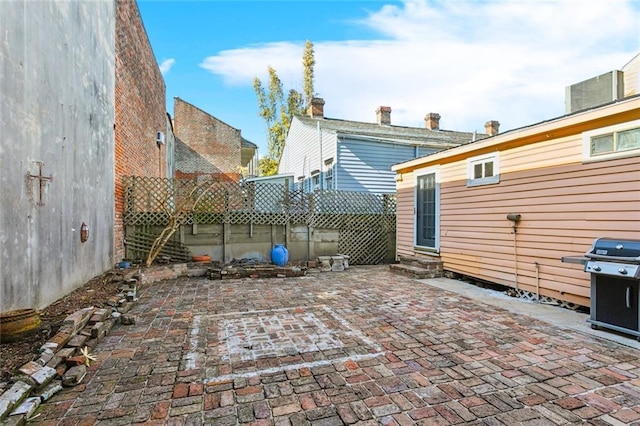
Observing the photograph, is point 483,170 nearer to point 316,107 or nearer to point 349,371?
point 349,371

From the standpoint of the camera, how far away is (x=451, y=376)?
2533 mm

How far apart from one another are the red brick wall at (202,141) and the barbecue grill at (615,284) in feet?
54.9

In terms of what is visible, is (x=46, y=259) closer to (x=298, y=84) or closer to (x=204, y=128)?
(x=204, y=128)

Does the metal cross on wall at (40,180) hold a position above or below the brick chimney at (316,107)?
below

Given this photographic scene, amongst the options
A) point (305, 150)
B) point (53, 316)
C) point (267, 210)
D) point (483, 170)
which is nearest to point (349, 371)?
point (53, 316)

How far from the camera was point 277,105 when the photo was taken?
22484 millimetres

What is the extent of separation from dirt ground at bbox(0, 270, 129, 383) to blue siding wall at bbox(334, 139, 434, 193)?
285 inches

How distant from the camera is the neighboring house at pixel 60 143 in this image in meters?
3.02

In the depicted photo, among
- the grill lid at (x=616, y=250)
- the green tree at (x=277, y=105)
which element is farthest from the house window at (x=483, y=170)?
the green tree at (x=277, y=105)

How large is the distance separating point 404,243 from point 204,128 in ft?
46.0

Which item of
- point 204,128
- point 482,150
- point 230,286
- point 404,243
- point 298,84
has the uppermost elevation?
point 298,84

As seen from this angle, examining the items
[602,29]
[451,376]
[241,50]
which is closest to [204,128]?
[241,50]

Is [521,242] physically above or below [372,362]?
above

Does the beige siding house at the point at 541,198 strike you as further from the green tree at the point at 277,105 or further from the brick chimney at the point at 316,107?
the green tree at the point at 277,105
